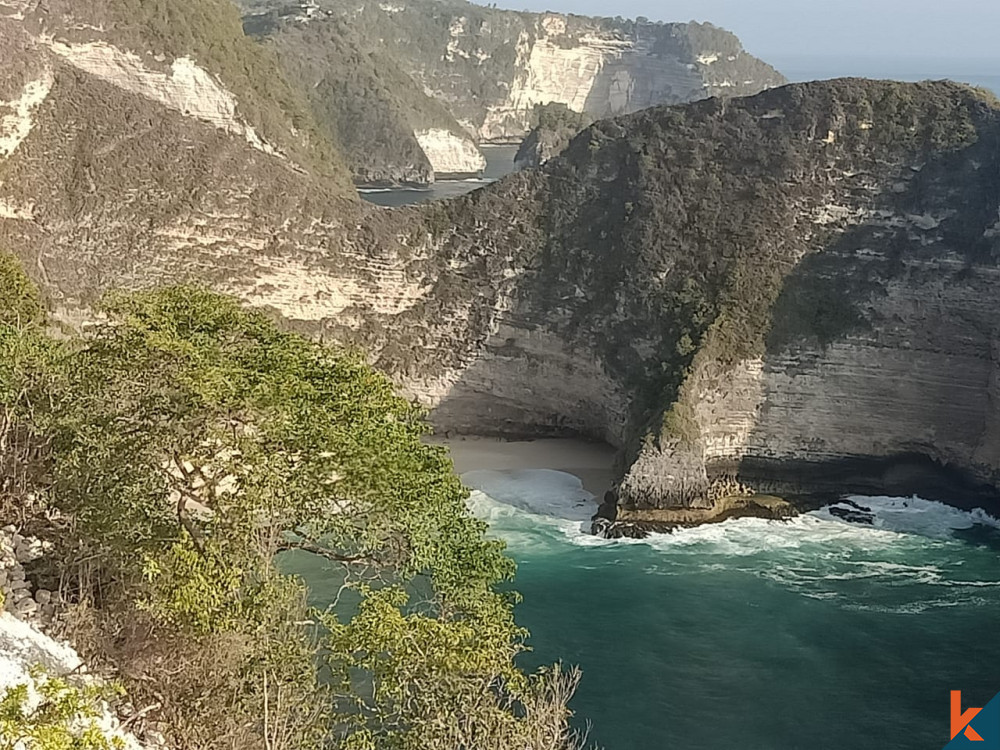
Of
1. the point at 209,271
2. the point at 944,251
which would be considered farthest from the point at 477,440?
the point at 944,251

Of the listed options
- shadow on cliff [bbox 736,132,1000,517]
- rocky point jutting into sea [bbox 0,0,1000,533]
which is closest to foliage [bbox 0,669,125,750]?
rocky point jutting into sea [bbox 0,0,1000,533]

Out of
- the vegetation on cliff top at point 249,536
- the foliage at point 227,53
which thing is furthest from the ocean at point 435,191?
the vegetation on cliff top at point 249,536

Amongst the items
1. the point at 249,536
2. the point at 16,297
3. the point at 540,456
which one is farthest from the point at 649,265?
the point at 249,536

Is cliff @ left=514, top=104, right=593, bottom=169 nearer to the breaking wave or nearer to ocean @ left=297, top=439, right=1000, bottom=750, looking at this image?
the breaking wave

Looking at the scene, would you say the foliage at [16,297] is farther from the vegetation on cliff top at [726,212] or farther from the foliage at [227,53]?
the foliage at [227,53]

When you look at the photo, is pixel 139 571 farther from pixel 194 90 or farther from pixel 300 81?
pixel 300 81
